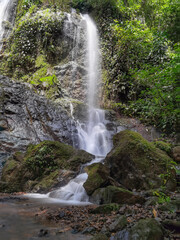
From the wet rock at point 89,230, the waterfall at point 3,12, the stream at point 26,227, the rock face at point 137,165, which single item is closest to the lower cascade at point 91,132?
the rock face at point 137,165

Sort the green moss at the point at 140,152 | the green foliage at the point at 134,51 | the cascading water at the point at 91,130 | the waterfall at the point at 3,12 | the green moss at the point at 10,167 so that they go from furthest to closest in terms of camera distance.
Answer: the waterfall at the point at 3,12 → the green foliage at the point at 134,51 → the green moss at the point at 10,167 → the green moss at the point at 140,152 → the cascading water at the point at 91,130

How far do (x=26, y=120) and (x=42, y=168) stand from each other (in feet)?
10.5

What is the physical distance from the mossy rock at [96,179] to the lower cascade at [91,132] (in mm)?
246

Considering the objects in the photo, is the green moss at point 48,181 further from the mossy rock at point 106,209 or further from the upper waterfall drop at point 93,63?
the upper waterfall drop at point 93,63

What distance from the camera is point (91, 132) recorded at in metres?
11.4

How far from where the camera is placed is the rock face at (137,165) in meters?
5.08

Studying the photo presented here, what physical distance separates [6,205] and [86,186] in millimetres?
1872

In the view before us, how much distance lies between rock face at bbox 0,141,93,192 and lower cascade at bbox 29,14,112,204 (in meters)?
0.38

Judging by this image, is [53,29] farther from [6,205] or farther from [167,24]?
[6,205]

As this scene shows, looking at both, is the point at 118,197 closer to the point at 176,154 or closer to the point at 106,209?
the point at 106,209

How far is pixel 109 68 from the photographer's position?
1620 centimetres

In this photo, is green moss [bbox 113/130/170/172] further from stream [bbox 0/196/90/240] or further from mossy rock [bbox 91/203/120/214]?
stream [bbox 0/196/90/240]

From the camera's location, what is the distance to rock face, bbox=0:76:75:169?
812 centimetres

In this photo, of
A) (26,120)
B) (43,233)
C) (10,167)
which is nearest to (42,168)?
(10,167)
